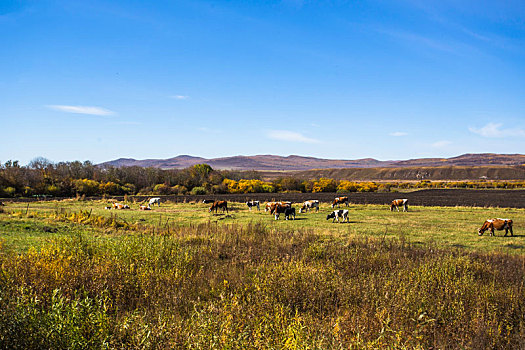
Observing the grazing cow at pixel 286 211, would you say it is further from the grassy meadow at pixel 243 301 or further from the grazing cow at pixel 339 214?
the grassy meadow at pixel 243 301

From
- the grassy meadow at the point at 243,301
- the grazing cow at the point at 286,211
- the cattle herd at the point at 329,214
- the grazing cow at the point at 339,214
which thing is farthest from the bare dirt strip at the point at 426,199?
the grassy meadow at the point at 243,301

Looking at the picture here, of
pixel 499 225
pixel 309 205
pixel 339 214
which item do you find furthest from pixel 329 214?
pixel 499 225

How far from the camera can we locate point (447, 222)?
24.4 metres

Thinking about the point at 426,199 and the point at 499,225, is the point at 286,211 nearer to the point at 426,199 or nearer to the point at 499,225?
the point at 499,225

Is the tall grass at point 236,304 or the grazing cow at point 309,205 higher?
the tall grass at point 236,304

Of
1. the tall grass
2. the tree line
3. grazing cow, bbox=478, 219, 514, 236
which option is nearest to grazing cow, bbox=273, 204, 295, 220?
grazing cow, bbox=478, 219, 514, 236

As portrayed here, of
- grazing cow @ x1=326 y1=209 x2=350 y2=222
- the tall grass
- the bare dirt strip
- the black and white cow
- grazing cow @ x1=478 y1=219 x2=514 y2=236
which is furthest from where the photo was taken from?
the bare dirt strip

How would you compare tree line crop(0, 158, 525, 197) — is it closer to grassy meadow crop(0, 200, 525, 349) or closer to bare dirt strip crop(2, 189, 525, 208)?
bare dirt strip crop(2, 189, 525, 208)

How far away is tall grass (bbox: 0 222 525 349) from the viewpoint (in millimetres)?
4383

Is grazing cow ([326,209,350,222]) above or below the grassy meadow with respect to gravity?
below

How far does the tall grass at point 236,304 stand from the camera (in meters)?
4.38

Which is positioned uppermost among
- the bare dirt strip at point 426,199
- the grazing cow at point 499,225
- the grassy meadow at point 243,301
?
the grassy meadow at point 243,301

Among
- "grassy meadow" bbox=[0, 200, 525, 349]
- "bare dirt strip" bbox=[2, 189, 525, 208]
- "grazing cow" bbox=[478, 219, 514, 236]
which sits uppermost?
"grassy meadow" bbox=[0, 200, 525, 349]

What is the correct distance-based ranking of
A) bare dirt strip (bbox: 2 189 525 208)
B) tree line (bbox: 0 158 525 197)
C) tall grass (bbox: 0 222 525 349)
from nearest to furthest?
1. tall grass (bbox: 0 222 525 349)
2. bare dirt strip (bbox: 2 189 525 208)
3. tree line (bbox: 0 158 525 197)
